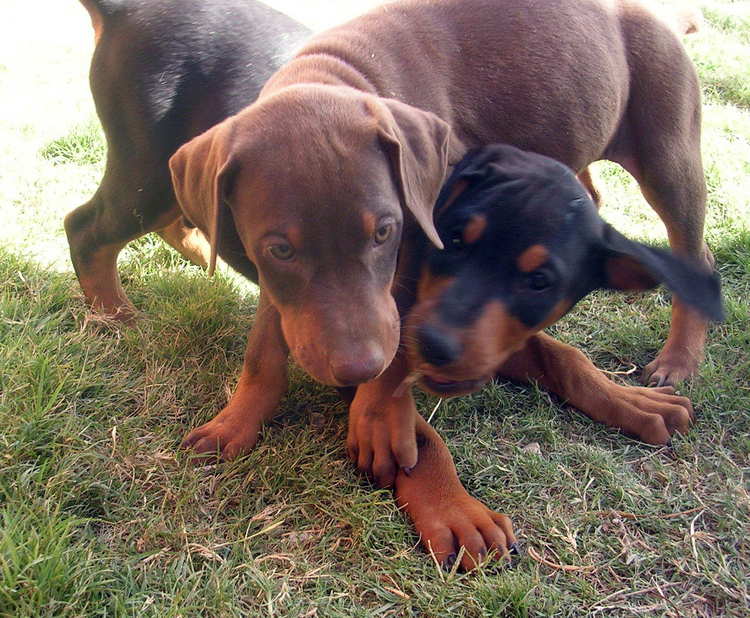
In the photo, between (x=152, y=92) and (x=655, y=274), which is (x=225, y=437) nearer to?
(x=152, y=92)

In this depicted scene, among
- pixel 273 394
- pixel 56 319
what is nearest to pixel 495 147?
pixel 273 394

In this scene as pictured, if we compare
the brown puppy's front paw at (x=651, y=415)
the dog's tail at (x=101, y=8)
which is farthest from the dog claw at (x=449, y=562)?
the dog's tail at (x=101, y=8)

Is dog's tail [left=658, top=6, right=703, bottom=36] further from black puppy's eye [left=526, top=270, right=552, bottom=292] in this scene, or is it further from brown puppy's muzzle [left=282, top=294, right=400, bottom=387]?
brown puppy's muzzle [left=282, top=294, right=400, bottom=387]

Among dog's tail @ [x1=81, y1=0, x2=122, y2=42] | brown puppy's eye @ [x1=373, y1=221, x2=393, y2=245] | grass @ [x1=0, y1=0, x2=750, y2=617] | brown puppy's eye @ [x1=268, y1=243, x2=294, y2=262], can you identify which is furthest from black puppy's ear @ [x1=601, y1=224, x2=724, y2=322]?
dog's tail @ [x1=81, y1=0, x2=122, y2=42]

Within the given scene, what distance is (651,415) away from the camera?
314 cm

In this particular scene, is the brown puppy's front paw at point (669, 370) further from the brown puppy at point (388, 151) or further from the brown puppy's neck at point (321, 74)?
the brown puppy's neck at point (321, 74)

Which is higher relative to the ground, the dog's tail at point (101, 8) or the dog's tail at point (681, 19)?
the dog's tail at point (101, 8)

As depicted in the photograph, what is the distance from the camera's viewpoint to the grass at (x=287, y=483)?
2.32m

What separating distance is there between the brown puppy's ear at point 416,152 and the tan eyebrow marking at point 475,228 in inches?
6.7

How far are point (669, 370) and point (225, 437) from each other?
2.07 m

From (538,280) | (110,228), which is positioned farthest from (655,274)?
(110,228)

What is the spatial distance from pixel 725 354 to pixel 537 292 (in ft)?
4.85

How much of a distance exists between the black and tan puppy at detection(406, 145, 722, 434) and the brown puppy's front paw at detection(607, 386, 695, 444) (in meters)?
0.54

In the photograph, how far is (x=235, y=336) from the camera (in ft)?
11.8
